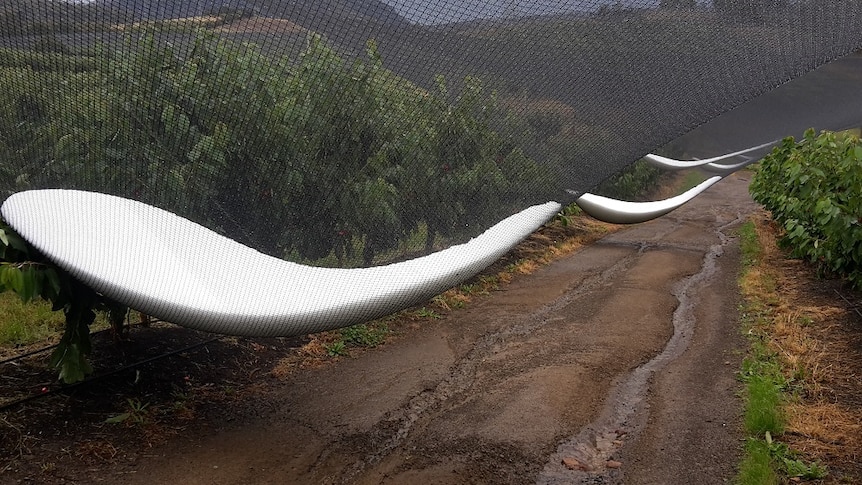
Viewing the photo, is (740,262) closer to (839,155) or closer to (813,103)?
(839,155)

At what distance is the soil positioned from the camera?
317 cm

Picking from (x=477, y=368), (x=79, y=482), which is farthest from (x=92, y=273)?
(x=477, y=368)

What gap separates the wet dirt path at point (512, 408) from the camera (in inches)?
127

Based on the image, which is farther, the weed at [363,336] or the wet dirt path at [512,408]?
the weed at [363,336]

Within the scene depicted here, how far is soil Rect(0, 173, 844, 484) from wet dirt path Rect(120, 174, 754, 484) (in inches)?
0.5

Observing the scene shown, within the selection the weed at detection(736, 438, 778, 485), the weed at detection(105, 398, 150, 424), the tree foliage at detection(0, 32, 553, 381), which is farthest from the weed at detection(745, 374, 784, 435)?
the weed at detection(105, 398, 150, 424)

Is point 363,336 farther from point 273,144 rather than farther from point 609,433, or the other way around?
point 273,144

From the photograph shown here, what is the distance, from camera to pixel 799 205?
6734 mm

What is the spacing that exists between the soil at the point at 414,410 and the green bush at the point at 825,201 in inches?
37.2

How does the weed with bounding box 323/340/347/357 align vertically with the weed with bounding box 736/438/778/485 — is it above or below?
below

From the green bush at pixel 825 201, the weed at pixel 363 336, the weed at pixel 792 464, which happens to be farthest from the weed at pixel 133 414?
the green bush at pixel 825 201

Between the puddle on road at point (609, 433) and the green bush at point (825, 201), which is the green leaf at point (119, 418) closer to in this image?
the puddle on road at point (609, 433)

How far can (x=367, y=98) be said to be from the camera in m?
2.25

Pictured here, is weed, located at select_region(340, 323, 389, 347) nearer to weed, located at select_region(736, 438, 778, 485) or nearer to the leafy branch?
the leafy branch
